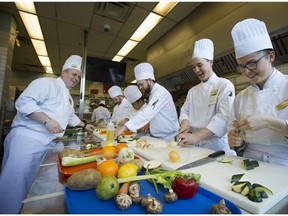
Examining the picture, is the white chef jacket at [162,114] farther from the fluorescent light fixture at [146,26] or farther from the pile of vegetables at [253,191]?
the fluorescent light fixture at [146,26]

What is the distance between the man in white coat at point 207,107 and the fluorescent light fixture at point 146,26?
1.89 metres

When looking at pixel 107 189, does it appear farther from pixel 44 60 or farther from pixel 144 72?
pixel 44 60

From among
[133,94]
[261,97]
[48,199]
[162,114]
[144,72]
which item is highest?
[144,72]

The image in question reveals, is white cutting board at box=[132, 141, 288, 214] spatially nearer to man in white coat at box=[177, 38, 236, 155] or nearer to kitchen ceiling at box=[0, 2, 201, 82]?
man in white coat at box=[177, 38, 236, 155]

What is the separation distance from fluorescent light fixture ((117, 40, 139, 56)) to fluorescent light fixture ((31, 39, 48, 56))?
1.94 m

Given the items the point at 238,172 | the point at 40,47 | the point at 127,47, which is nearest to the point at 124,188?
the point at 238,172

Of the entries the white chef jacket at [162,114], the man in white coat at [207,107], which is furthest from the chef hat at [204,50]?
the white chef jacket at [162,114]

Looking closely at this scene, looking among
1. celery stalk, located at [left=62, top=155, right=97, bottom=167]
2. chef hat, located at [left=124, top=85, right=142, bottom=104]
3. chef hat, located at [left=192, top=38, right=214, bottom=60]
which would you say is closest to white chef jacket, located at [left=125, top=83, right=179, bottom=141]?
chef hat, located at [left=192, top=38, right=214, bottom=60]

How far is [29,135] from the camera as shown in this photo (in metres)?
1.48

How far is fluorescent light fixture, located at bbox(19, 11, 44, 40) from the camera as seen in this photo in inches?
124

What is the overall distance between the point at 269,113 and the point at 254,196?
0.60 meters

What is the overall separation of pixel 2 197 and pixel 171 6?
3.15 metres

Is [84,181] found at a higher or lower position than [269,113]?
lower

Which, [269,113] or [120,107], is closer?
[269,113]
